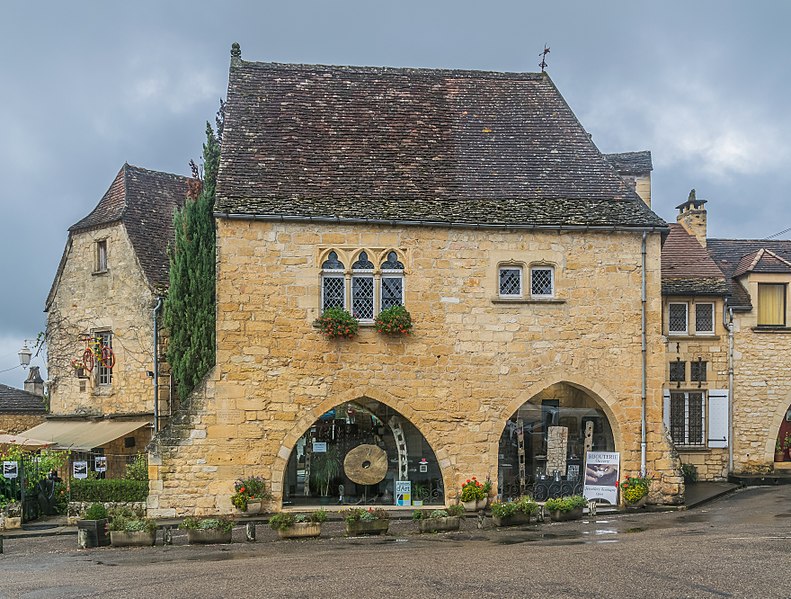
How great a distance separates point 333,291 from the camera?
59.3 ft

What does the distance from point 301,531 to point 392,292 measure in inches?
211

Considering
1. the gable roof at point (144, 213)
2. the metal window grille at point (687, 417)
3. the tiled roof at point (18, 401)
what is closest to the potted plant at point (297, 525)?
the gable roof at point (144, 213)

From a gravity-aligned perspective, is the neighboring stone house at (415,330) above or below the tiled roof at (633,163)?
below

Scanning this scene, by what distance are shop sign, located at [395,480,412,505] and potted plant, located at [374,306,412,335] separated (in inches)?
125

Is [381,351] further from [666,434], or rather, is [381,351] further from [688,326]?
[688,326]

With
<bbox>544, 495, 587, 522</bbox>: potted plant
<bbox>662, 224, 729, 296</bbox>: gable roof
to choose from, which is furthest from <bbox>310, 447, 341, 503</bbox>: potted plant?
<bbox>662, 224, 729, 296</bbox>: gable roof

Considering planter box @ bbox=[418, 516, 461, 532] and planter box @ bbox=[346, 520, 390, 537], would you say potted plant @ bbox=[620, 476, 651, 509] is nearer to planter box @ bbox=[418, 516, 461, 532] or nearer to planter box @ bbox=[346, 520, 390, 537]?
planter box @ bbox=[418, 516, 461, 532]

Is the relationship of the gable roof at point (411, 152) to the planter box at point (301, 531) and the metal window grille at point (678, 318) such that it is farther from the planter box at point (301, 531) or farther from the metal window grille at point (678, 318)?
the planter box at point (301, 531)

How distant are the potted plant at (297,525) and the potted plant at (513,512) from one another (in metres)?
3.18

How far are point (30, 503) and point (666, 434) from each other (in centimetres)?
1348

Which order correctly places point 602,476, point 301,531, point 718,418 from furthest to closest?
point 718,418
point 602,476
point 301,531

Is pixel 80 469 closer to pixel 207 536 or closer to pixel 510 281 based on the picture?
pixel 207 536

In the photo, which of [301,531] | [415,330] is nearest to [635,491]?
[415,330]

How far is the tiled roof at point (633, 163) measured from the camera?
2530 cm
